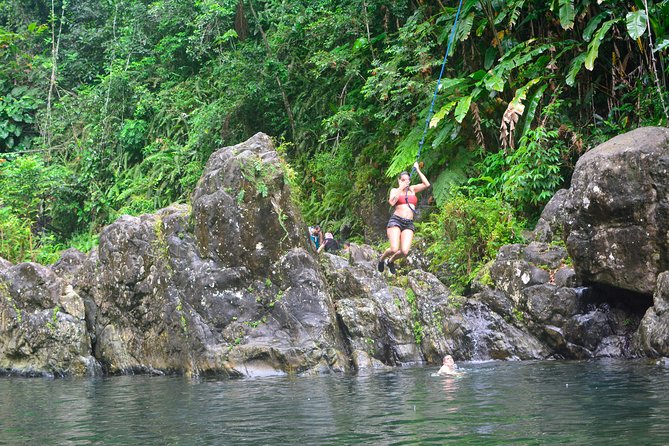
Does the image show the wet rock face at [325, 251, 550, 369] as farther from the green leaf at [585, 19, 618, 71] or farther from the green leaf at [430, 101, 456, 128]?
the green leaf at [585, 19, 618, 71]

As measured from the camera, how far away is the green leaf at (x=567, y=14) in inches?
634

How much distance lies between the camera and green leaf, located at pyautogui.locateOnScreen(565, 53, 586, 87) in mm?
15977

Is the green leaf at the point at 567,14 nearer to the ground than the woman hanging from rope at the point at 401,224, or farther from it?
farther from it

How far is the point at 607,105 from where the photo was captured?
17.9m

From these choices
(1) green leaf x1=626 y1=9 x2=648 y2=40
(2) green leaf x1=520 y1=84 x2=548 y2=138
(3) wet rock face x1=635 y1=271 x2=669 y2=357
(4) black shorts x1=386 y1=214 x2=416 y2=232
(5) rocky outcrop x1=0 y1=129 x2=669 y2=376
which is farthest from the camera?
(2) green leaf x1=520 y1=84 x2=548 y2=138

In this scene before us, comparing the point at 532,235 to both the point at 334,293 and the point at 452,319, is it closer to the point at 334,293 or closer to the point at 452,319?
the point at 452,319

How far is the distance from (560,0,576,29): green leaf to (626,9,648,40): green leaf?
1211mm

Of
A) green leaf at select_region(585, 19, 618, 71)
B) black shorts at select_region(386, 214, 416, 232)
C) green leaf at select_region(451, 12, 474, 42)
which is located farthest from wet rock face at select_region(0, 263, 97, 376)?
green leaf at select_region(585, 19, 618, 71)

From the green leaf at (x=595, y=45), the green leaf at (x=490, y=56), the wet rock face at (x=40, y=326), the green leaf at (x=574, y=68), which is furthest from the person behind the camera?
the green leaf at (x=490, y=56)

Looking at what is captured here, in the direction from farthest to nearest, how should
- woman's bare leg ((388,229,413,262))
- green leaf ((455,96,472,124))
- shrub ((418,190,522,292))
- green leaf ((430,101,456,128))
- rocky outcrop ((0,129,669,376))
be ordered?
green leaf ((430,101,456,128)) < green leaf ((455,96,472,124)) < shrub ((418,190,522,292)) < woman's bare leg ((388,229,413,262)) < rocky outcrop ((0,129,669,376))

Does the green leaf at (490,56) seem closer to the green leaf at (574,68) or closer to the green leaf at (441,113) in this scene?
the green leaf at (441,113)

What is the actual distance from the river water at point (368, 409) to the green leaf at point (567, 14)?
22.9 feet

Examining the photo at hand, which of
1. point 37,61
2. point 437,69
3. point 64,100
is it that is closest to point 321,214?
point 437,69

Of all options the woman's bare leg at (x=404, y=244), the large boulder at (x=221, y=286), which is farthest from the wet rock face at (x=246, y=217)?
the woman's bare leg at (x=404, y=244)
